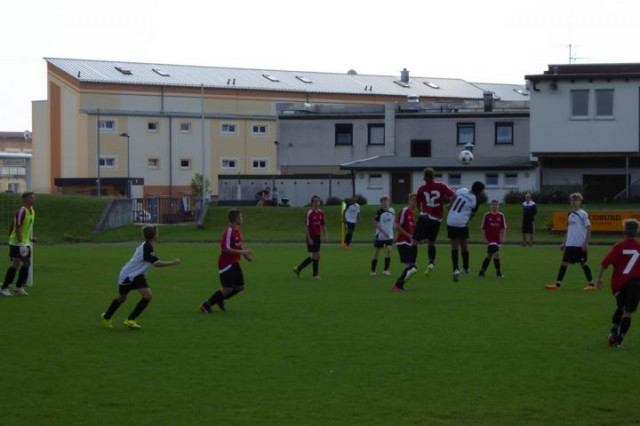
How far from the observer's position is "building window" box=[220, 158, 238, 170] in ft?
313

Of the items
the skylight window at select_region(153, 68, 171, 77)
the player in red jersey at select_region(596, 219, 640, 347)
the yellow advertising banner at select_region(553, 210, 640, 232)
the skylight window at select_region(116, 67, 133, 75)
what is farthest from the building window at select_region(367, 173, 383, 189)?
the player in red jersey at select_region(596, 219, 640, 347)

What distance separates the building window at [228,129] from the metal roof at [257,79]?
3432 mm

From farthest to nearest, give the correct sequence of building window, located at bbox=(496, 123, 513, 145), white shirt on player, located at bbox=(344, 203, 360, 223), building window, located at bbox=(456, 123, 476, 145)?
building window, located at bbox=(456, 123, 476, 145), building window, located at bbox=(496, 123, 513, 145), white shirt on player, located at bbox=(344, 203, 360, 223)

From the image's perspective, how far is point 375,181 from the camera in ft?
222

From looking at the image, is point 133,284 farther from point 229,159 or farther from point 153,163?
point 229,159

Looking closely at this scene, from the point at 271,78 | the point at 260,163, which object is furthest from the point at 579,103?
the point at 271,78

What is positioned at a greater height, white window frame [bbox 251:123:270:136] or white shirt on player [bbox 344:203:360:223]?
white window frame [bbox 251:123:270:136]

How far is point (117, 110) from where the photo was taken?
90562 mm

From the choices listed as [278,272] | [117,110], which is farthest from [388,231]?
[117,110]

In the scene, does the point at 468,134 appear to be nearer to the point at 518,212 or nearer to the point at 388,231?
the point at 518,212

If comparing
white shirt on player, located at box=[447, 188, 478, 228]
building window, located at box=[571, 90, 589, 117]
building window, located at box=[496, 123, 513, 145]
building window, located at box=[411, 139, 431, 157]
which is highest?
building window, located at box=[571, 90, 589, 117]

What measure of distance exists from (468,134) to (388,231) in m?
47.9

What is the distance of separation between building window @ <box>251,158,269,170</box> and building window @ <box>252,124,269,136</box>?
2.39 m

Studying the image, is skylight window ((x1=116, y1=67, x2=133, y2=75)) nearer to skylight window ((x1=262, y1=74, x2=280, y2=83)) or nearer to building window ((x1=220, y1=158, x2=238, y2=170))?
building window ((x1=220, y1=158, x2=238, y2=170))
